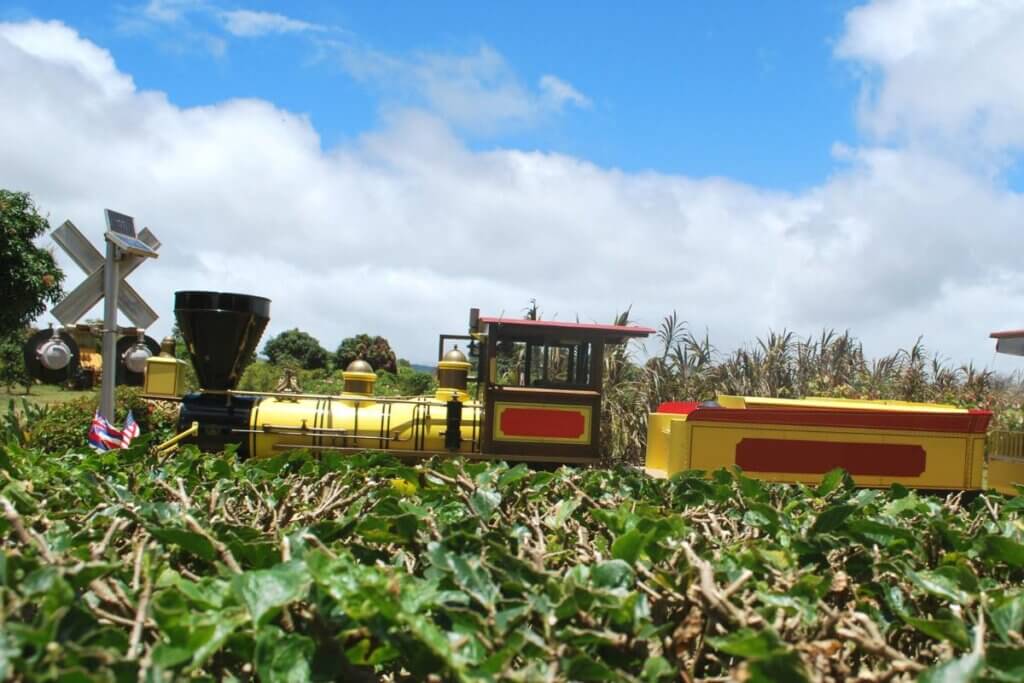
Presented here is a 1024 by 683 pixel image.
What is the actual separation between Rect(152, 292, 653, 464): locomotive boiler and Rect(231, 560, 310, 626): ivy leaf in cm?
671

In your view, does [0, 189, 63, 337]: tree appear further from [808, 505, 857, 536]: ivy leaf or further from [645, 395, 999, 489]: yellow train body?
[808, 505, 857, 536]: ivy leaf

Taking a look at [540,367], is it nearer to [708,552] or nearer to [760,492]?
[760,492]

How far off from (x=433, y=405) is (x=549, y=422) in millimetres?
1235

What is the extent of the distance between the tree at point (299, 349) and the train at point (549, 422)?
33.5 m

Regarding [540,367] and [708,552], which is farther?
[540,367]

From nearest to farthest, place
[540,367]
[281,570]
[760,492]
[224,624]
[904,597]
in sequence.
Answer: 1. [224,624]
2. [281,570]
3. [904,597]
4. [760,492]
5. [540,367]

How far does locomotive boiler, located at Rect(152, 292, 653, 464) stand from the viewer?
27.2ft

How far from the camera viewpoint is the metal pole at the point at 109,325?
723 centimetres

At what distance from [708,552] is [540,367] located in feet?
21.7

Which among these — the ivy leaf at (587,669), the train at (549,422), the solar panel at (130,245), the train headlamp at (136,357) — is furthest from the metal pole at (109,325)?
the ivy leaf at (587,669)

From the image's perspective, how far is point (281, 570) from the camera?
152 centimetres

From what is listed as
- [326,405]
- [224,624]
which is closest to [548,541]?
[224,624]

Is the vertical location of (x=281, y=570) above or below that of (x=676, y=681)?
above

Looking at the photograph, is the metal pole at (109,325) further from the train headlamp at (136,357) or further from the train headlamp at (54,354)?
the train headlamp at (54,354)
